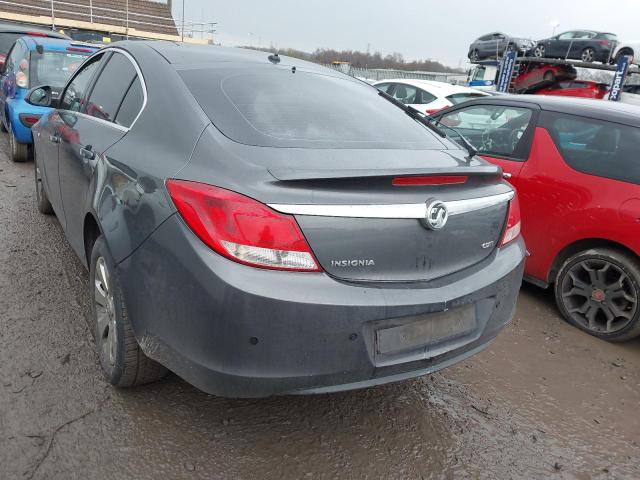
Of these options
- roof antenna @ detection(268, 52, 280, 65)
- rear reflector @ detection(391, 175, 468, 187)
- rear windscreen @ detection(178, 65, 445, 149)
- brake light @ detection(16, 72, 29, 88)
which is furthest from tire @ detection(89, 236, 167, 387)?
brake light @ detection(16, 72, 29, 88)

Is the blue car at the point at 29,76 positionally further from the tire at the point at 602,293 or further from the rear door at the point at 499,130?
the tire at the point at 602,293

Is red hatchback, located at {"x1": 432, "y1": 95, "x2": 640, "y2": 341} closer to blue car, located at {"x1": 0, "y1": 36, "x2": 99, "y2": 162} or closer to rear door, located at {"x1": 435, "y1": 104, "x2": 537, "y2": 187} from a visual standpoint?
rear door, located at {"x1": 435, "y1": 104, "x2": 537, "y2": 187}

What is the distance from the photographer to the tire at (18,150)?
639 cm

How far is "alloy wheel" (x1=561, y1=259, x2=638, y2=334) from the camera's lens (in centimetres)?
342

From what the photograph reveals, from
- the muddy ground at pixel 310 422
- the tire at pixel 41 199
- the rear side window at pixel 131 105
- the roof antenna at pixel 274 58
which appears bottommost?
the muddy ground at pixel 310 422

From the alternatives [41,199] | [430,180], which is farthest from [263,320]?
[41,199]

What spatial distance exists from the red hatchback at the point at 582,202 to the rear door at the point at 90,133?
9.21 ft

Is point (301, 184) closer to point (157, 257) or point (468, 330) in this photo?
point (157, 257)

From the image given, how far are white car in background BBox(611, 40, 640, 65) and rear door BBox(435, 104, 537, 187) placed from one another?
Result: 15.7 metres

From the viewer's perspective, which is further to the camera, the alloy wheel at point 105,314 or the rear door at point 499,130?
the rear door at point 499,130

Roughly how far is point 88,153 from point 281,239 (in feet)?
5.12

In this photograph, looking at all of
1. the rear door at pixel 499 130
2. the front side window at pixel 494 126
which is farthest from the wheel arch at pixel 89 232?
the rear door at pixel 499 130

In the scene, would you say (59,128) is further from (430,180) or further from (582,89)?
(582,89)

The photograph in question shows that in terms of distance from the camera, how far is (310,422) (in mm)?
2414
